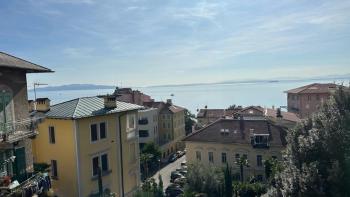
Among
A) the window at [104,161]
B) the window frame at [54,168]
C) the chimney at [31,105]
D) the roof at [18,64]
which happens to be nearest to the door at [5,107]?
the roof at [18,64]

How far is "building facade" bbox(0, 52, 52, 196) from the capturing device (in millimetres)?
15602

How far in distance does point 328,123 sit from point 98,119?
57.7 ft

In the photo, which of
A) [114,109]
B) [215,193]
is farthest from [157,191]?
[114,109]

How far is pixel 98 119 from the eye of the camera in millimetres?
26938

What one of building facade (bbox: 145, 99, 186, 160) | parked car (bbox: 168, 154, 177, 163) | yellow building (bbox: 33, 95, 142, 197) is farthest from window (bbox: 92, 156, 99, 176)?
building facade (bbox: 145, 99, 186, 160)

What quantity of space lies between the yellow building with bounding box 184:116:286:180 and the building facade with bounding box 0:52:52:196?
29447 millimetres

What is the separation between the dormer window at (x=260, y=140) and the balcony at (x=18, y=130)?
30.9 meters

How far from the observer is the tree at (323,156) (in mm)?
14566

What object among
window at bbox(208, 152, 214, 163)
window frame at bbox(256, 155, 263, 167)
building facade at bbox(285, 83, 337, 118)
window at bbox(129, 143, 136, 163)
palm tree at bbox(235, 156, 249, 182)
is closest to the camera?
window at bbox(129, 143, 136, 163)

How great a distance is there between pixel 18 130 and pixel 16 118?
1007 millimetres

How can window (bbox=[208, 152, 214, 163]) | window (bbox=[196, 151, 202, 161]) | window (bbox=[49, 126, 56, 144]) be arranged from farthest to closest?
window (bbox=[196, 151, 202, 161]), window (bbox=[208, 152, 214, 163]), window (bbox=[49, 126, 56, 144])

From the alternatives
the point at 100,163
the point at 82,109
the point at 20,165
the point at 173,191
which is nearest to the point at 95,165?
the point at 100,163

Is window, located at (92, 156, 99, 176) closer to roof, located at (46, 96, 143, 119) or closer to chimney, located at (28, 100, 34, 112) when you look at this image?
roof, located at (46, 96, 143, 119)

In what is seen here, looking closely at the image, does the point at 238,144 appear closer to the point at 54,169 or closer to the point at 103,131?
the point at 103,131
